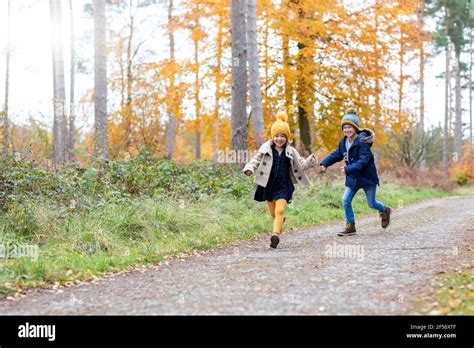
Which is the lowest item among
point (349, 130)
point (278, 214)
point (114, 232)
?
point (114, 232)

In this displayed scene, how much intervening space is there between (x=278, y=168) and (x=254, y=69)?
6430 millimetres

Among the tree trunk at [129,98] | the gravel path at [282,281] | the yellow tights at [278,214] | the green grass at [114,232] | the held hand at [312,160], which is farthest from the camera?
the tree trunk at [129,98]

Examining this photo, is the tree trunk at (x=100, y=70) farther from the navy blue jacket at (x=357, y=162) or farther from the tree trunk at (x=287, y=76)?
the navy blue jacket at (x=357, y=162)

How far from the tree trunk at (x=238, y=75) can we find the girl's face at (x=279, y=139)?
4.96 m

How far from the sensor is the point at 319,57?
54.8 feet

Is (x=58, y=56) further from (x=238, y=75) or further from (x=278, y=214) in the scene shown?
(x=278, y=214)

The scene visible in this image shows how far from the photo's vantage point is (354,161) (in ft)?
28.6

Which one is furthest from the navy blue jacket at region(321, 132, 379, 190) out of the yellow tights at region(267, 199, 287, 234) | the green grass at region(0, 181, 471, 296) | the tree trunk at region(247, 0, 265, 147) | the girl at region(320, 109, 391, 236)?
the tree trunk at region(247, 0, 265, 147)

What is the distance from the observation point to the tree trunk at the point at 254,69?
13734mm

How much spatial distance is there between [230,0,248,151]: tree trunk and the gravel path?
526 cm

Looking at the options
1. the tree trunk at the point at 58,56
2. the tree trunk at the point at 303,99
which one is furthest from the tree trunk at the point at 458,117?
the tree trunk at the point at 58,56

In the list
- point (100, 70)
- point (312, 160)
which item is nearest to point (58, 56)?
point (100, 70)

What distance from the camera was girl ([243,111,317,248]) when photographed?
26.1 ft
